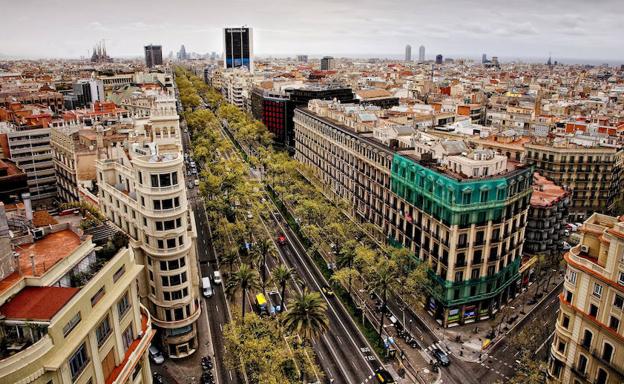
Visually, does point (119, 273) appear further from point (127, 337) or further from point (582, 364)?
point (582, 364)

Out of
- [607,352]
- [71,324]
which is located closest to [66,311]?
[71,324]

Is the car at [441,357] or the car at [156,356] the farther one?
the car at [441,357]

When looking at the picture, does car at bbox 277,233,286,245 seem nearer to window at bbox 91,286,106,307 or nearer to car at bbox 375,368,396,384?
car at bbox 375,368,396,384

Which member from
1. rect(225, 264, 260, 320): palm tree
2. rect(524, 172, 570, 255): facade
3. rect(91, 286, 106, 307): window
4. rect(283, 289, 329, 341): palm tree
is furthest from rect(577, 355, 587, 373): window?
rect(91, 286, 106, 307): window

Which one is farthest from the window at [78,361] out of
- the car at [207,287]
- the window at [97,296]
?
the car at [207,287]

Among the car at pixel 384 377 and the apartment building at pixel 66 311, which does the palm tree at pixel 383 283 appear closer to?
the car at pixel 384 377
